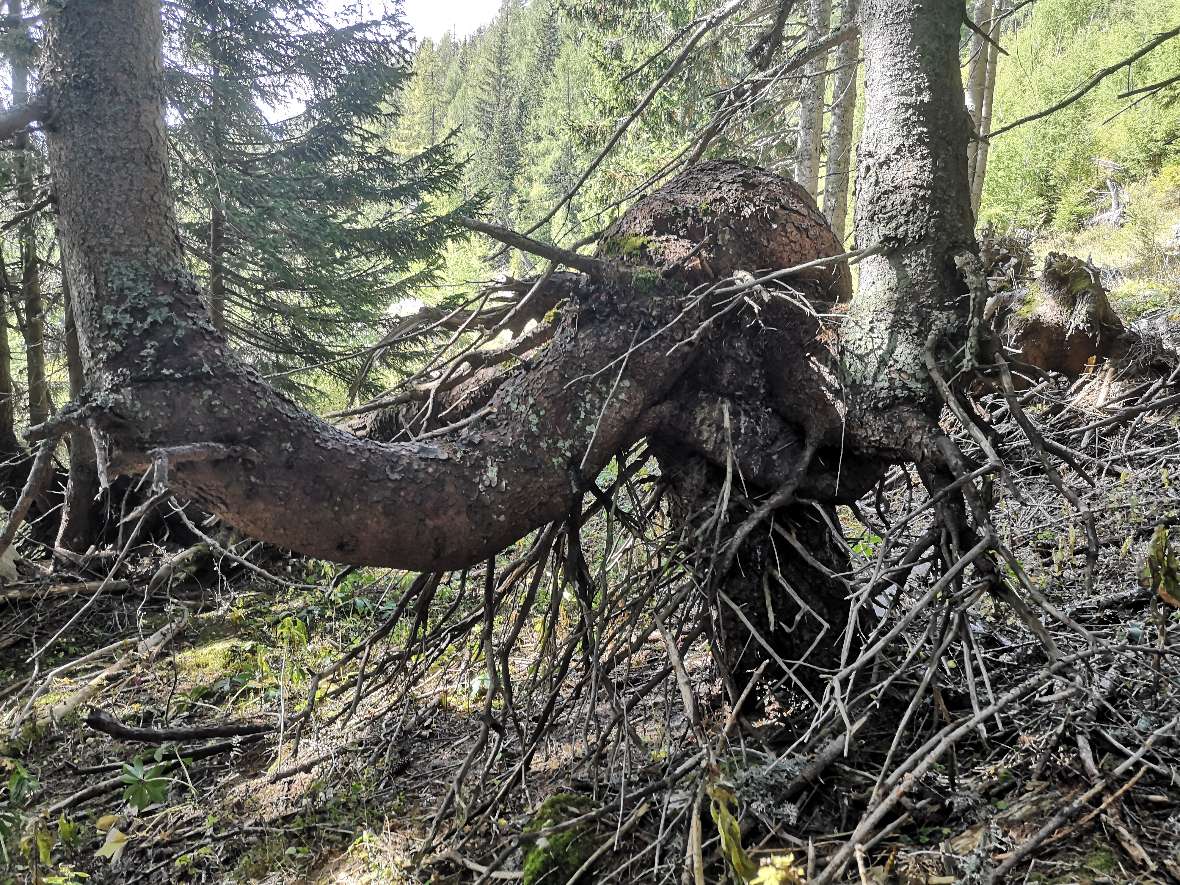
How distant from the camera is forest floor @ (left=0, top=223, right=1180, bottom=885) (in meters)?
1.38

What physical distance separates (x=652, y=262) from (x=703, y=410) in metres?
0.46

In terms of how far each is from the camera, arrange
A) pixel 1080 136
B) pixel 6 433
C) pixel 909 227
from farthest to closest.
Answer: pixel 1080 136 → pixel 6 433 → pixel 909 227

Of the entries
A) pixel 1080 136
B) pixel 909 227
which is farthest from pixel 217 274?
pixel 1080 136

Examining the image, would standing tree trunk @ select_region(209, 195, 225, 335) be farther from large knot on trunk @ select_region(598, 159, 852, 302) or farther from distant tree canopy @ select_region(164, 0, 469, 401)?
large knot on trunk @ select_region(598, 159, 852, 302)

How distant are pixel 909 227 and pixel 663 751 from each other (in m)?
1.74

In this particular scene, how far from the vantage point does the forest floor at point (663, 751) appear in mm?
1375

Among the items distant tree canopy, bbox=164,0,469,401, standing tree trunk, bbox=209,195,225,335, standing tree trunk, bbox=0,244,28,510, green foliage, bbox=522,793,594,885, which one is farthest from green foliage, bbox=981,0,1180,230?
standing tree trunk, bbox=0,244,28,510

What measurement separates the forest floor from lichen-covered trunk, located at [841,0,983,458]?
0.38 meters

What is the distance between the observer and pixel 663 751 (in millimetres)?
2174

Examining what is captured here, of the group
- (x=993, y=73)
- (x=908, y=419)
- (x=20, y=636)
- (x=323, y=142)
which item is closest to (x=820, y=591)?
(x=908, y=419)

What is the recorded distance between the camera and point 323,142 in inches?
333

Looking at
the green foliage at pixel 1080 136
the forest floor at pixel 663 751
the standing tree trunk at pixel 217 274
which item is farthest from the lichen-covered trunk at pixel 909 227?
the green foliage at pixel 1080 136

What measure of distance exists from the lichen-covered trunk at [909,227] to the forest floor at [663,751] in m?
0.38

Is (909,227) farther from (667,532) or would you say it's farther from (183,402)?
(183,402)
